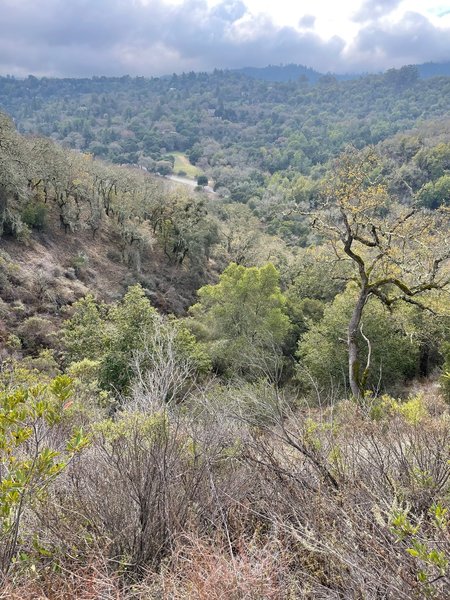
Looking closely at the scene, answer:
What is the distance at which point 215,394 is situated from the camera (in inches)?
291

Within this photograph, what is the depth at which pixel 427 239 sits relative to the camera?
11.2 m

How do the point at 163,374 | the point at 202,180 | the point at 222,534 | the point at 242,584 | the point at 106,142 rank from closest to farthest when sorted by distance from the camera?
the point at 242,584 → the point at 222,534 → the point at 163,374 → the point at 202,180 → the point at 106,142

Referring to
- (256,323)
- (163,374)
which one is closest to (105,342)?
(256,323)

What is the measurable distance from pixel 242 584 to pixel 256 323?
1844 centimetres

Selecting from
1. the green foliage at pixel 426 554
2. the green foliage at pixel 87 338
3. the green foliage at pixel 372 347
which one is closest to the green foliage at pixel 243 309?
the green foliage at pixel 372 347

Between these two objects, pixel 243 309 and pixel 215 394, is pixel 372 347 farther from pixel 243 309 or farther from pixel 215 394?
pixel 215 394

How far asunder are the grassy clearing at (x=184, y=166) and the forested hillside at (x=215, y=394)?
310ft

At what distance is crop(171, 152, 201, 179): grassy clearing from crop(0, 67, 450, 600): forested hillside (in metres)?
94.3

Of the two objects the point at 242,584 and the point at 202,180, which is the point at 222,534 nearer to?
the point at 242,584

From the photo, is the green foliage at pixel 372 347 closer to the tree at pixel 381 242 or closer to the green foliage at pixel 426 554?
the tree at pixel 381 242

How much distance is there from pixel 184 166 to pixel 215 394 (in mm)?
145326

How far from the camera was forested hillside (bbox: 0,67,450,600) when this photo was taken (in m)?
3.06

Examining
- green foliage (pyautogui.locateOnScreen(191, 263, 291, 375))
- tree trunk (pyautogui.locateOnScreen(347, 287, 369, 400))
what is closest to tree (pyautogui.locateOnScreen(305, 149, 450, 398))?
tree trunk (pyautogui.locateOnScreen(347, 287, 369, 400))

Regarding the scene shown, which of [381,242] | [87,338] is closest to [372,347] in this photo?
[381,242]
